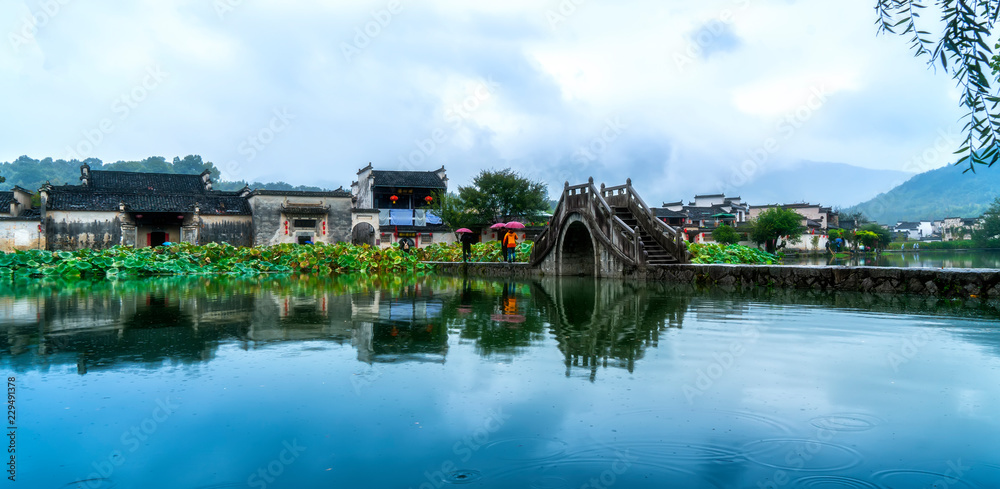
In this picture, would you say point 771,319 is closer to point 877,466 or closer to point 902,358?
point 902,358

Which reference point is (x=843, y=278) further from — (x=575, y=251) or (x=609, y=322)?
(x=575, y=251)

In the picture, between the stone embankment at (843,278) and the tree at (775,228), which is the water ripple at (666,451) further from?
the tree at (775,228)

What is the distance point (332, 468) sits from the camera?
321cm

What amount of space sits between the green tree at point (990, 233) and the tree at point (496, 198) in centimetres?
5137

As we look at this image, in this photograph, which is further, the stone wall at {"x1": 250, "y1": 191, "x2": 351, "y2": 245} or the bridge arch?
the stone wall at {"x1": 250, "y1": 191, "x2": 351, "y2": 245}

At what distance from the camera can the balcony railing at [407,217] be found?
42781mm

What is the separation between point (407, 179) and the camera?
44.8 m

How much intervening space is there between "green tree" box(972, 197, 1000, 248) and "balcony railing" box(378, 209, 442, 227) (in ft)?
185

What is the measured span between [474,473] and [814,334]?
551cm

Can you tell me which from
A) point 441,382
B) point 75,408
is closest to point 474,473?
point 441,382

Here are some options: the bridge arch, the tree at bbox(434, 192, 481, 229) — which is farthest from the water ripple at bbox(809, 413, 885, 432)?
the tree at bbox(434, 192, 481, 229)

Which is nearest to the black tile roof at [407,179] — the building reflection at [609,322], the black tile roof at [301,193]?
the black tile roof at [301,193]

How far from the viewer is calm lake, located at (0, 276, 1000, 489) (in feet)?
10.5

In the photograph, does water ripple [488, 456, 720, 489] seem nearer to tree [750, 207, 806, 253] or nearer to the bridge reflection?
the bridge reflection
